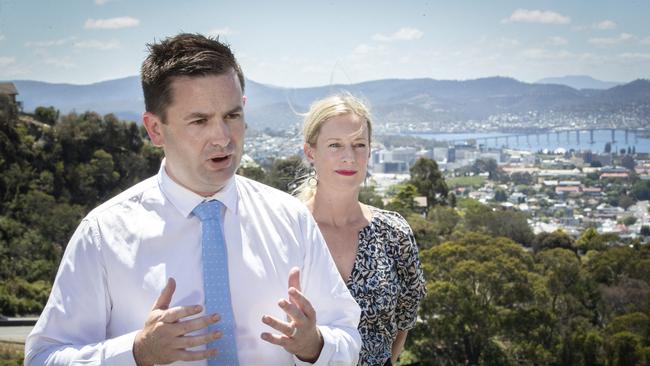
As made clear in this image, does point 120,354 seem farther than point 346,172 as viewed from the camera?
No

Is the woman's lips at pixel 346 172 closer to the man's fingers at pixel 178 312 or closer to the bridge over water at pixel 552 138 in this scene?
the man's fingers at pixel 178 312

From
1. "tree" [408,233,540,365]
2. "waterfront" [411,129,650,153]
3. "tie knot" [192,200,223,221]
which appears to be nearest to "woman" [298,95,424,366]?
"tie knot" [192,200,223,221]

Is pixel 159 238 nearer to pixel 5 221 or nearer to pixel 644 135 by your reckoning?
pixel 5 221

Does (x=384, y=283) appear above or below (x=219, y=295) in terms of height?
below

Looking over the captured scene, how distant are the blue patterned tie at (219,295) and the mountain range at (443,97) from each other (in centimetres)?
5281

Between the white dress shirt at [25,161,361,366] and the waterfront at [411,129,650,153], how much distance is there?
75734 mm

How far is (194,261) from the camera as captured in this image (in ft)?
5.19

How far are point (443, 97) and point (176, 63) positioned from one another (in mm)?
105931

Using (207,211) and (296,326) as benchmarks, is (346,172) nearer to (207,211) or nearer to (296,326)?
(207,211)

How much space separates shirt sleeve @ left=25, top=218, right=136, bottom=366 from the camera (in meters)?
1.40

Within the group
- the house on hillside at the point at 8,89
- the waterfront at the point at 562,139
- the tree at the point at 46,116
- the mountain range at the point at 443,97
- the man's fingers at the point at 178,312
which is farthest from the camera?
Result: the waterfront at the point at 562,139

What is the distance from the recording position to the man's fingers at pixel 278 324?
1.43m

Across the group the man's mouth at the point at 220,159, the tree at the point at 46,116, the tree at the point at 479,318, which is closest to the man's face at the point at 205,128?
the man's mouth at the point at 220,159

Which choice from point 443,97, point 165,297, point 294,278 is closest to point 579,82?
point 443,97
